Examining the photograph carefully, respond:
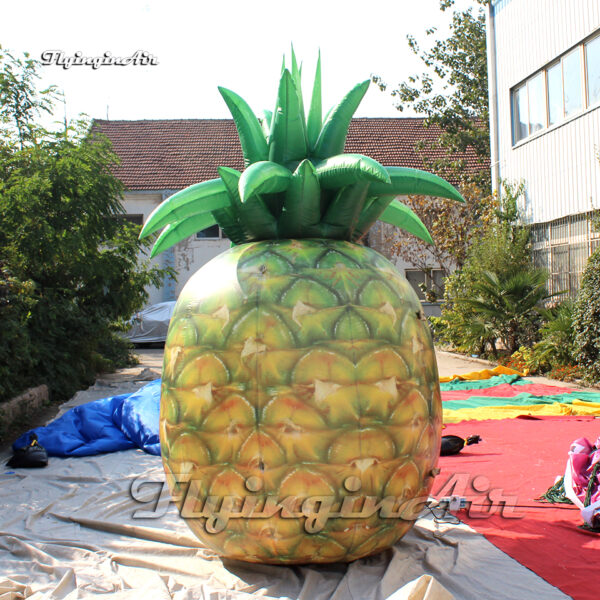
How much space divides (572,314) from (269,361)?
8902 mm

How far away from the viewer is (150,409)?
6691 mm

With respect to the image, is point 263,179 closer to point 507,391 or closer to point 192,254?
point 507,391

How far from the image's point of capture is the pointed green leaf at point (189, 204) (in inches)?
129

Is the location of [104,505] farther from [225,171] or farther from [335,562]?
[225,171]

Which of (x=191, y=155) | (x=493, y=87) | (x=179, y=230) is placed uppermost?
(x=191, y=155)

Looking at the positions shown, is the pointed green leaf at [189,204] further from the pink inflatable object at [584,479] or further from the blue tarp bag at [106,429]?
the blue tarp bag at [106,429]

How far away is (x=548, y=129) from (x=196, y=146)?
15.6 meters

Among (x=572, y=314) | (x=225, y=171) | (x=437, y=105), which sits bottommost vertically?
(x=572, y=314)

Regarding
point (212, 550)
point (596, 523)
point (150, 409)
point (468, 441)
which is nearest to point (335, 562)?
point (212, 550)

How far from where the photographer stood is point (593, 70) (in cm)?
1183

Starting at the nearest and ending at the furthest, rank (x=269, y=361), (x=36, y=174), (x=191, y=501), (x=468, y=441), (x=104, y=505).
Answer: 1. (x=269, y=361)
2. (x=191, y=501)
3. (x=104, y=505)
4. (x=468, y=441)
5. (x=36, y=174)

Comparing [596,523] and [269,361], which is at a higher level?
[269,361]

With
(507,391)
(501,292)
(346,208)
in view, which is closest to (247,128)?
(346,208)

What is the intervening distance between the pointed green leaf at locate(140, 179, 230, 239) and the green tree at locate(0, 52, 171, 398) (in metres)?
4.80
